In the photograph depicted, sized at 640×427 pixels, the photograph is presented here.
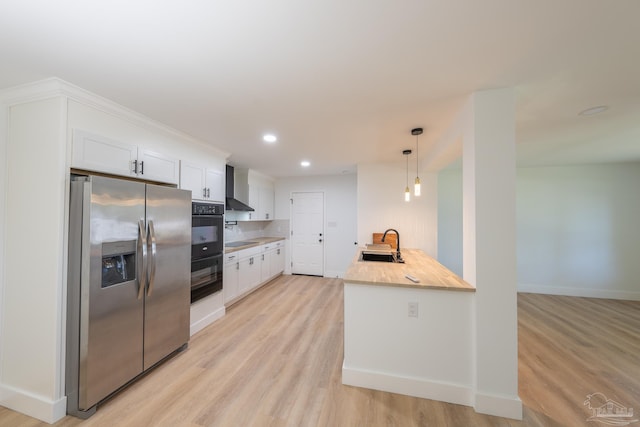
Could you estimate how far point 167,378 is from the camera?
2.06 meters

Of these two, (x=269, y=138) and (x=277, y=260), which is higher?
(x=269, y=138)

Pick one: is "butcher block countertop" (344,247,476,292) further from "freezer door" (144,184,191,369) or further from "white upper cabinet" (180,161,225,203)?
"white upper cabinet" (180,161,225,203)

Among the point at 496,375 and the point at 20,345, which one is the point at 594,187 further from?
the point at 20,345

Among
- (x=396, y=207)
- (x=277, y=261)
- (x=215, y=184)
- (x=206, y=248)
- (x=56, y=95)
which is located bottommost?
(x=277, y=261)

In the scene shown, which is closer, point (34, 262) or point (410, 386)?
point (34, 262)

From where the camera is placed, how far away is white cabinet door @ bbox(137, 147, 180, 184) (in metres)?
2.22

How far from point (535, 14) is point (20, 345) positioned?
12.6ft

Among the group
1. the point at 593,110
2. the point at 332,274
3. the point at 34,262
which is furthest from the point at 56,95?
the point at 332,274

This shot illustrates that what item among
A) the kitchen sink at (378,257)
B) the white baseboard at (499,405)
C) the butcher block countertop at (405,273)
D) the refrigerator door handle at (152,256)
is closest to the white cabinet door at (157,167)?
the refrigerator door handle at (152,256)

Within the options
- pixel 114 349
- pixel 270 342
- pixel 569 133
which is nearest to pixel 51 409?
pixel 114 349

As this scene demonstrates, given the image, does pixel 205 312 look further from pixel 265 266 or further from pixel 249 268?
pixel 265 266

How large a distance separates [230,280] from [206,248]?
2.89 ft

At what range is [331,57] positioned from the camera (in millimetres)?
1376

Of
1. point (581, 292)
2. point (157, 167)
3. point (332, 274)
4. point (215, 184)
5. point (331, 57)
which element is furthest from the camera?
point (332, 274)
